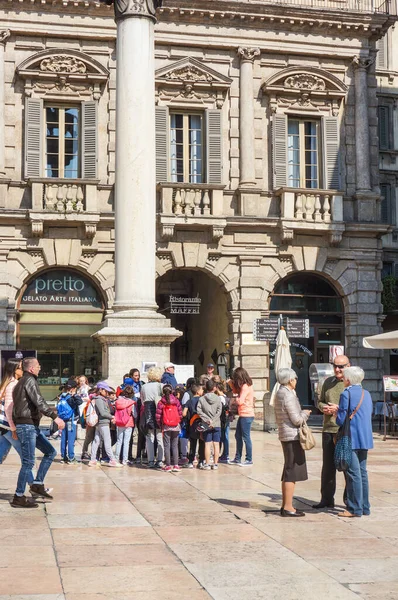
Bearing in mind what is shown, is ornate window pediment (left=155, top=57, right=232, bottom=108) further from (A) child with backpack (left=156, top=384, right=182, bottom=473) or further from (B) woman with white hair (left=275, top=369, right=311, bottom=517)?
(B) woman with white hair (left=275, top=369, right=311, bottom=517)

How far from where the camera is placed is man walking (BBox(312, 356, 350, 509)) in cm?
1116

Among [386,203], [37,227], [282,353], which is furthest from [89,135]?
[386,203]

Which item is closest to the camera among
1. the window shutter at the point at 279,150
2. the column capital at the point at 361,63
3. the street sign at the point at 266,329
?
the street sign at the point at 266,329

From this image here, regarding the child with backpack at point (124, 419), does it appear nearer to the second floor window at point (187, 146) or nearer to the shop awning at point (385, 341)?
the shop awning at point (385, 341)

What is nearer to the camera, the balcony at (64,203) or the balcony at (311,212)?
the balcony at (64,203)

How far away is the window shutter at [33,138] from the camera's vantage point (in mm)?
27609

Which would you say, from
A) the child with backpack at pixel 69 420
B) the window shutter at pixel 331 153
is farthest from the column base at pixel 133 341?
the window shutter at pixel 331 153

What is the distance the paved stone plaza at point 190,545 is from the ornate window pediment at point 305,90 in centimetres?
1810

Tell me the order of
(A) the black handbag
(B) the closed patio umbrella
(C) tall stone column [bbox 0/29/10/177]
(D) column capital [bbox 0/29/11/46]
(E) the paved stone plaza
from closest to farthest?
1. (E) the paved stone plaza
2. (A) the black handbag
3. (B) the closed patio umbrella
4. (C) tall stone column [bbox 0/29/10/177]
5. (D) column capital [bbox 0/29/11/46]

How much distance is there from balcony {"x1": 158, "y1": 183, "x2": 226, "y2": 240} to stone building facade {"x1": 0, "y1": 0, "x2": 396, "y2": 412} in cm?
4

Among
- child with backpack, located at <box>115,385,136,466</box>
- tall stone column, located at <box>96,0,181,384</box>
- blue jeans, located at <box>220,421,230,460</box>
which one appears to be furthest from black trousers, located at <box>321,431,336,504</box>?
tall stone column, located at <box>96,0,181,384</box>

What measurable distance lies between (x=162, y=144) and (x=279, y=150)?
370cm

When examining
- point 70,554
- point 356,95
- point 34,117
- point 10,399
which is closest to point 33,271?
point 34,117

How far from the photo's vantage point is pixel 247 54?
29141mm
